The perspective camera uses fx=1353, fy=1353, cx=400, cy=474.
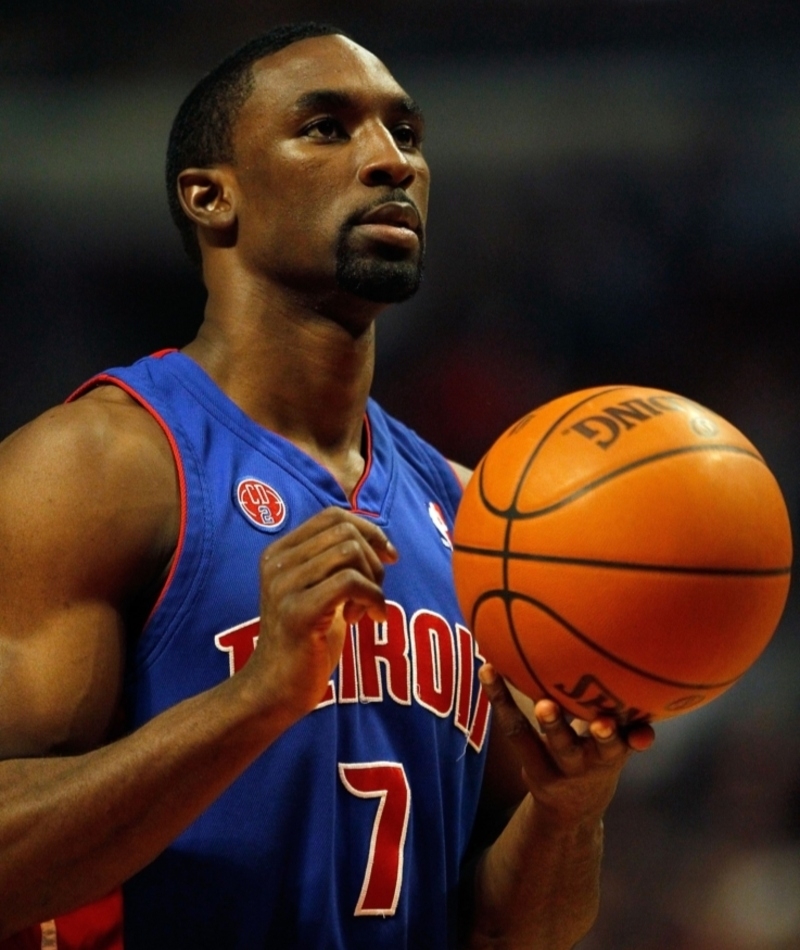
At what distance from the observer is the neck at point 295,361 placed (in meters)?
2.89

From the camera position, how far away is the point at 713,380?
5762mm

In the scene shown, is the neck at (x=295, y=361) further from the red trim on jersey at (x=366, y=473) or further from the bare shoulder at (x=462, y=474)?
the bare shoulder at (x=462, y=474)

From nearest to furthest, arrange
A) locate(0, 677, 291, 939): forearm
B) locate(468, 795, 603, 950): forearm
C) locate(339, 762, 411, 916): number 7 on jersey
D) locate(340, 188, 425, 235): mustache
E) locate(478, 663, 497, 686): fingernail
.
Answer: locate(0, 677, 291, 939): forearm
locate(478, 663, 497, 686): fingernail
locate(339, 762, 411, 916): number 7 on jersey
locate(468, 795, 603, 950): forearm
locate(340, 188, 425, 235): mustache

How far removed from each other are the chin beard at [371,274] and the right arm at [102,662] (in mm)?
616

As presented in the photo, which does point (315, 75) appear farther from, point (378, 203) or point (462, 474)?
point (462, 474)

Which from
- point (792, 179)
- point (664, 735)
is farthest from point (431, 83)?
point (664, 735)

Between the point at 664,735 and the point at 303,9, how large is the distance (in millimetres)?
3389

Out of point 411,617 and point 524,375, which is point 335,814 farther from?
point 524,375

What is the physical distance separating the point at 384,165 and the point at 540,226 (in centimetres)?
315

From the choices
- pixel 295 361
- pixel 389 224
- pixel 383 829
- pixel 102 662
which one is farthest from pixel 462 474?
pixel 102 662

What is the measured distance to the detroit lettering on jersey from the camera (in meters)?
2.65

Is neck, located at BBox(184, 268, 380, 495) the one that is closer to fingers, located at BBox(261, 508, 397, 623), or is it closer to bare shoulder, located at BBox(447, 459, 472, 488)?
bare shoulder, located at BBox(447, 459, 472, 488)

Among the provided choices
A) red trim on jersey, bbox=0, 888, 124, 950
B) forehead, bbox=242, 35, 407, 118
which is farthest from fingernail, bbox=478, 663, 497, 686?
forehead, bbox=242, 35, 407, 118

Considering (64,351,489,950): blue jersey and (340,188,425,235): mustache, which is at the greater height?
(340,188,425,235): mustache
